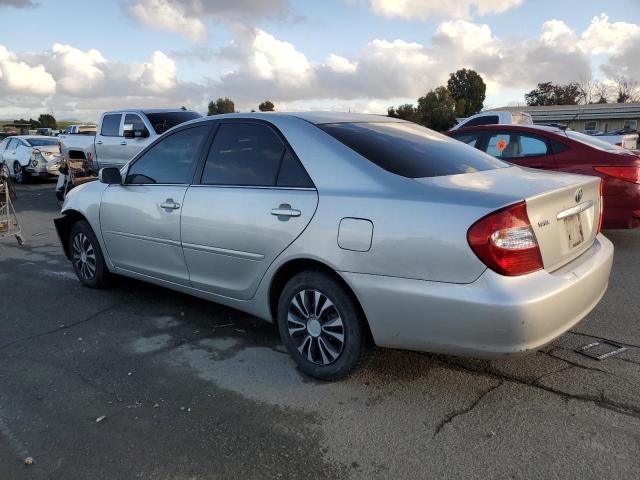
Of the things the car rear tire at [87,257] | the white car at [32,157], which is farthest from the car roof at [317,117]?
the white car at [32,157]

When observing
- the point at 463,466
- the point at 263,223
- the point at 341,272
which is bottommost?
the point at 463,466

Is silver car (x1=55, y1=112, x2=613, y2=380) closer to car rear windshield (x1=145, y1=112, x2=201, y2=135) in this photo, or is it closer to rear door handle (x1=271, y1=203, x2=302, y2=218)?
rear door handle (x1=271, y1=203, x2=302, y2=218)

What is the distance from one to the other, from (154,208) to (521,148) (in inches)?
192

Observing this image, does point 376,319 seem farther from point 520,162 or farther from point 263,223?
point 520,162

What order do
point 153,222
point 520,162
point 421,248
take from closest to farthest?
1. point 421,248
2. point 153,222
3. point 520,162

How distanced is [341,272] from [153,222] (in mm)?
1966

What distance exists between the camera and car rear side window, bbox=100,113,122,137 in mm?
12430

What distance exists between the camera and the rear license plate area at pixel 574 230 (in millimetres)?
3104

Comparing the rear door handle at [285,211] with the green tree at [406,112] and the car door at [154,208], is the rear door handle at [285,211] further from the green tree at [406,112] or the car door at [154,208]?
the green tree at [406,112]

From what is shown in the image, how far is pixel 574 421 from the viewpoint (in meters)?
2.84

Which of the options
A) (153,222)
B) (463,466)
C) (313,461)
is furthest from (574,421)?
(153,222)

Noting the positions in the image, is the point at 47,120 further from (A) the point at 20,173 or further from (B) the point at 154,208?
(B) the point at 154,208

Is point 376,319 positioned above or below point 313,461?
above

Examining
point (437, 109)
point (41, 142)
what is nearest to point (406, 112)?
point (437, 109)
